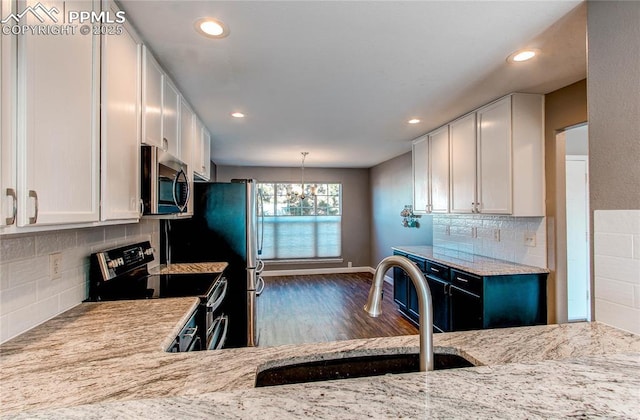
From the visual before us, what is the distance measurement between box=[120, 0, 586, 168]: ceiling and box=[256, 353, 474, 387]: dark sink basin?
57.4 inches

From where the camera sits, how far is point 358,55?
73.8 inches

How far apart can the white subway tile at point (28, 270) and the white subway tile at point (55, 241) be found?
0.13 feet

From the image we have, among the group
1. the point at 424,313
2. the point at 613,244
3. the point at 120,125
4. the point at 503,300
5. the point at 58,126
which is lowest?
the point at 503,300

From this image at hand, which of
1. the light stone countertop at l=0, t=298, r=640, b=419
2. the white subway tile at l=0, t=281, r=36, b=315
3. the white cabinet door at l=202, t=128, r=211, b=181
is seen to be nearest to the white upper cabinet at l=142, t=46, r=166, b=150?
the white subway tile at l=0, t=281, r=36, b=315

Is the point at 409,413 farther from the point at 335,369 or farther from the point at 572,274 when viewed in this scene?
the point at 572,274

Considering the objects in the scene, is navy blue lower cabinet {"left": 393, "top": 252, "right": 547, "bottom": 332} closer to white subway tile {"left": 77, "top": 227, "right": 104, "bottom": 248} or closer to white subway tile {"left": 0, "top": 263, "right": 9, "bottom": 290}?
white subway tile {"left": 77, "top": 227, "right": 104, "bottom": 248}

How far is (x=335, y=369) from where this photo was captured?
0.99 m

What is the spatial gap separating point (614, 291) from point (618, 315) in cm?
9

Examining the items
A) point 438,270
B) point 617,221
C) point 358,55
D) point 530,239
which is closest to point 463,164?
point 530,239

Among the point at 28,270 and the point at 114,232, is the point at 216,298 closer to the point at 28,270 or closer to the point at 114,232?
the point at 114,232

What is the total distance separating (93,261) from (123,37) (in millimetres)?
1157

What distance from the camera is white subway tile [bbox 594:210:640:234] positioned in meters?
1.21

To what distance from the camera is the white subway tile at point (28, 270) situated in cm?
118

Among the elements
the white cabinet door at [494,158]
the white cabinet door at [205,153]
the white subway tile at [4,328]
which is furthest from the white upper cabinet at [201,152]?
the white cabinet door at [494,158]
